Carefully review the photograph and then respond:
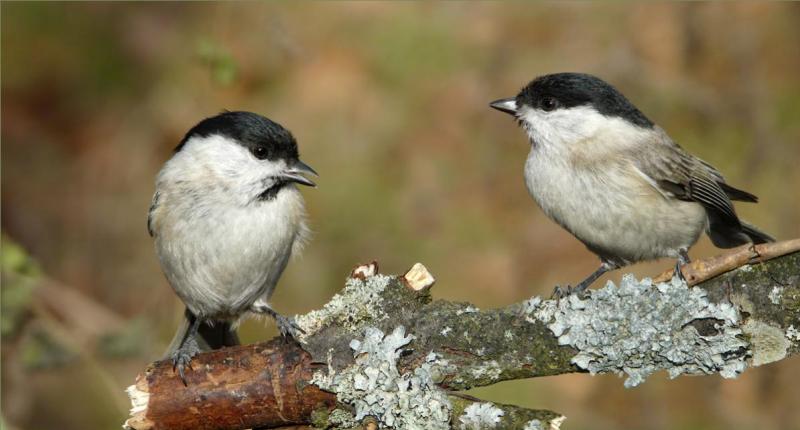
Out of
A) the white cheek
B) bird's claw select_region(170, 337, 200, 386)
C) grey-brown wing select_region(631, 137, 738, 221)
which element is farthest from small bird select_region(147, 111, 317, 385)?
grey-brown wing select_region(631, 137, 738, 221)

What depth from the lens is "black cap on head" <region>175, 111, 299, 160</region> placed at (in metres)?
3.25

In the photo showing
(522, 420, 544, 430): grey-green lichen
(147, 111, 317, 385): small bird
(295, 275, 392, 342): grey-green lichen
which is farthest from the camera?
(147, 111, 317, 385): small bird

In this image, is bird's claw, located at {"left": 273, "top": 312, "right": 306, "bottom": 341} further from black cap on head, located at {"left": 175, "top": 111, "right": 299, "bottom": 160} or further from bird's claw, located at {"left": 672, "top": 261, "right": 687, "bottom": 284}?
bird's claw, located at {"left": 672, "top": 261, "right": 687, "bottom": 284}

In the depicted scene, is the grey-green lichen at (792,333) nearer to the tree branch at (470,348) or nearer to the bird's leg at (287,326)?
the tree branch at (470,348)

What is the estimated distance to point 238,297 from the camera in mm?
3369

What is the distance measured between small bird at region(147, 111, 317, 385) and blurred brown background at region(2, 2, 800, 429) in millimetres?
1196

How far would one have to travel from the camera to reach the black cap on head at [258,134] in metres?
3.25

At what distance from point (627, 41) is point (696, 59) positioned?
19.7 inches

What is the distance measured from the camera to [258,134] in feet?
10.6

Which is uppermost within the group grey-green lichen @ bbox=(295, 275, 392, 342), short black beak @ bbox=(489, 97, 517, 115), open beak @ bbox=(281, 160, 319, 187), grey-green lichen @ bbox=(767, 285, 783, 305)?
short black beak @ bbox=(489, 97, 517, 115)

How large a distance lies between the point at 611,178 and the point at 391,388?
1325mm

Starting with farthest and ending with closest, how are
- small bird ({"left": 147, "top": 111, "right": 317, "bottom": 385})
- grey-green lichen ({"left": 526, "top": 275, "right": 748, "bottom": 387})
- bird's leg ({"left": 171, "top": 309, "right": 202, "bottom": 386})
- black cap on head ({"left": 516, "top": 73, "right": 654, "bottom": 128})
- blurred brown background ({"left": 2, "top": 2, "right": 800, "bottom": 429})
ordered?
blurred brown background ({"left": 2, "top": 2, "right": 800, "bottom": 429})
black cap on head ({"left": 516, "top": 73, "right": 654, "bottom": 128})
small bird ({"left": 147, "top": 111, "right": 317, "bottom": 385})
bird's leg ({"left": 171, "top": 309, "right": 202, "bottom": 386})
grey-green lichen ({"left": 526, "top": 275, "right": 748, "bottom": 387})

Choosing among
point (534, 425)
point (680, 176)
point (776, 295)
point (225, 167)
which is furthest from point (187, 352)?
point (680, 176)

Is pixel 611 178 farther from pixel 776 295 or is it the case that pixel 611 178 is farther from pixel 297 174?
pixel 297 174
